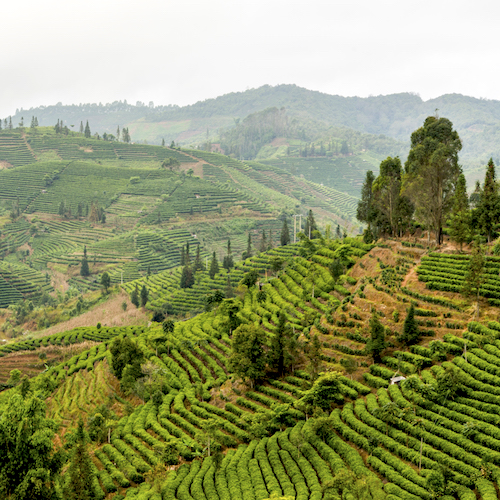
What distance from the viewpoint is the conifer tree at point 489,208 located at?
46.1m

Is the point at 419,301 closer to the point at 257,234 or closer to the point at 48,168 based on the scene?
the point at 257,234

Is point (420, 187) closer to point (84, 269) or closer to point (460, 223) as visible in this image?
point (460, 223)

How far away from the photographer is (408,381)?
34.3 metres

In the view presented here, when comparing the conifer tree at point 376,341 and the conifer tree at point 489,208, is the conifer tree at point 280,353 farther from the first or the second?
the conifer tree at point 489,208

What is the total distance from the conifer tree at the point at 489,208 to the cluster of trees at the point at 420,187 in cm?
301

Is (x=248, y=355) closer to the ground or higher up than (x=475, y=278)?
closer to the ground

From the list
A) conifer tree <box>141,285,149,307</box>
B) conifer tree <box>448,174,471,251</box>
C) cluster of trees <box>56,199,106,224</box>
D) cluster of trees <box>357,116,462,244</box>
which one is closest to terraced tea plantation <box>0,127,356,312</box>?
cluster of trees <box>56,199,106,224</box>

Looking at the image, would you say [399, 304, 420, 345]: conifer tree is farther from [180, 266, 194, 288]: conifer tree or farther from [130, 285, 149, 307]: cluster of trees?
[130, 285, 149, 307]: cluster of trees

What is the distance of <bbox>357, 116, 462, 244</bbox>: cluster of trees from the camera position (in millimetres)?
49625

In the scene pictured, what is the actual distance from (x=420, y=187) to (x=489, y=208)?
22.6 ft

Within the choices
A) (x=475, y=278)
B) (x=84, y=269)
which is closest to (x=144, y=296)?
Result: (x=84, y=269)

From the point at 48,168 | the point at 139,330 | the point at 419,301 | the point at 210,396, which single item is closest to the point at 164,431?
the point at 210,396

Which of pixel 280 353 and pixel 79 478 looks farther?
pixel 280 353

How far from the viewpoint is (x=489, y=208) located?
46.5 metres
